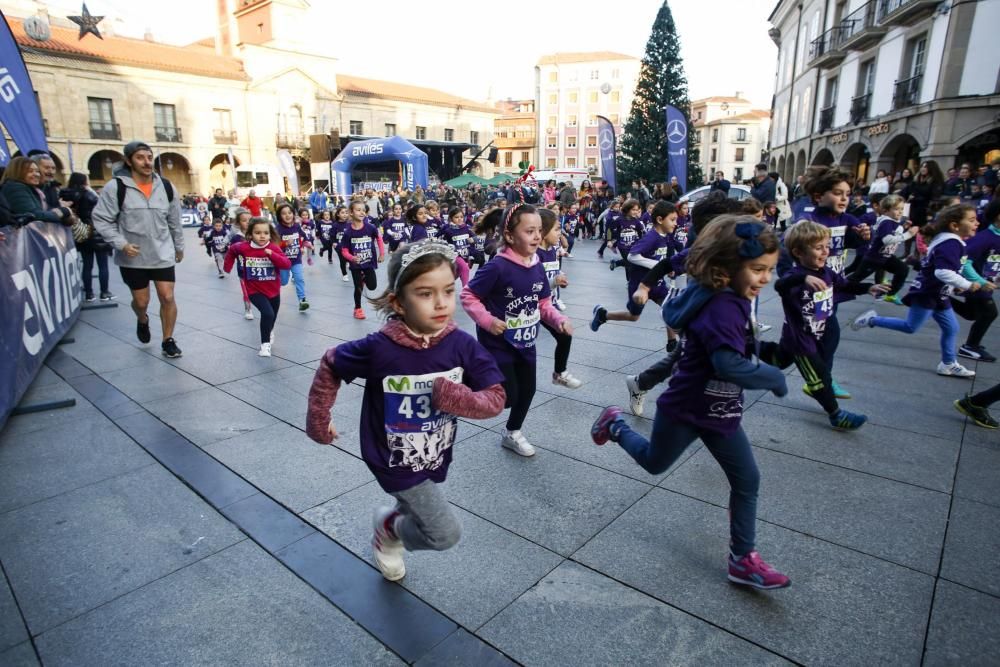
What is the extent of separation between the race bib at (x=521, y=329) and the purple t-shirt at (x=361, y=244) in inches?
203

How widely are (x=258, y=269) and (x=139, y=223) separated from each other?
119 cm

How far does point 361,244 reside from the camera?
8.39 meters

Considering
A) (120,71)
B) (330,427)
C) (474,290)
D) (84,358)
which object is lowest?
(84,358)

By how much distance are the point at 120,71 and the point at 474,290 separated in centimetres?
4344

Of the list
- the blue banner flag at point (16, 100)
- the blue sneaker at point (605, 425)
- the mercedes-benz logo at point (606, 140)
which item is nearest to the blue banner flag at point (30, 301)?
the blue banner flag at point (16, 100)

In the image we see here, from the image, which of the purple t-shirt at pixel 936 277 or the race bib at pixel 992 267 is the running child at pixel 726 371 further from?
the race bib at pixel 992 267

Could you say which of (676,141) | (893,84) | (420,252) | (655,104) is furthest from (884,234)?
(655,104)

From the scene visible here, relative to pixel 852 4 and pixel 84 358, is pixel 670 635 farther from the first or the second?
pixel 852 4

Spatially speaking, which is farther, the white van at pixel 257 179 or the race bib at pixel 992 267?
the white van at pixel 257 179

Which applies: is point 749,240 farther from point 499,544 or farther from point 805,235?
point 805,235

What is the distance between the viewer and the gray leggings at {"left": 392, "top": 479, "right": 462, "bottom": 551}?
2.32 meters

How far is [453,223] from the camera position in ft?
34.8

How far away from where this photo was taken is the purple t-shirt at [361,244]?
8.37m

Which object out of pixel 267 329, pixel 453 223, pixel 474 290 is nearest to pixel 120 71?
pixel 453 223
